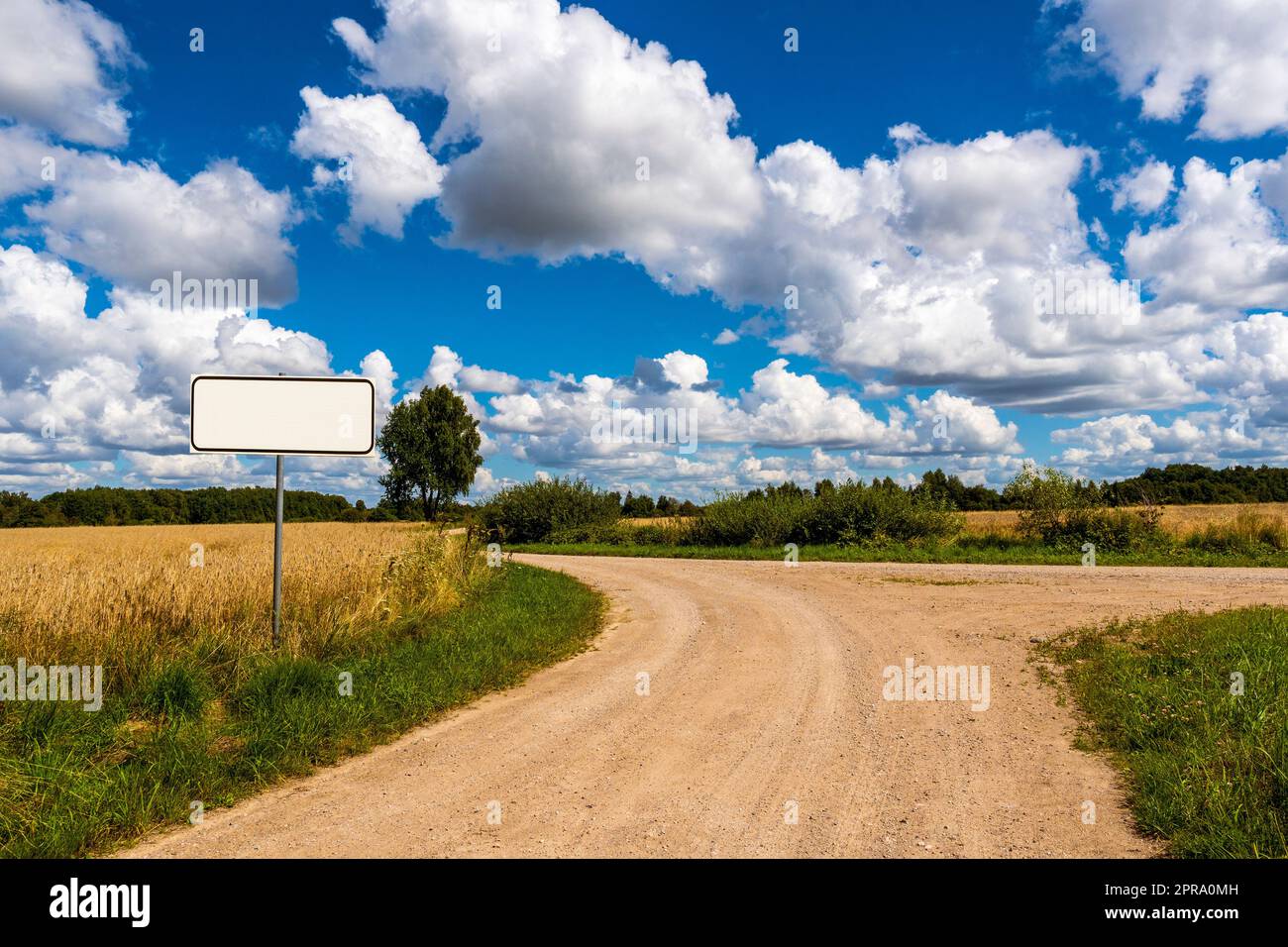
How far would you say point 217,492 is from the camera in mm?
82625

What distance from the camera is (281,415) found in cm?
853

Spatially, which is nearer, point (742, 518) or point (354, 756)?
point (354, 756)

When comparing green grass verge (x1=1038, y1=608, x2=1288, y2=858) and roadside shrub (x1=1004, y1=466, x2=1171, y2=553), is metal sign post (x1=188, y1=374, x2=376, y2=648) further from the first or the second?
roadside shrub (x1=1004, y1=466, x2=1171, y2=553)

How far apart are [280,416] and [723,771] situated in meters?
6.48

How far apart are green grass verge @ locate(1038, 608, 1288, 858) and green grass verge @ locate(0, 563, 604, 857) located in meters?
6.15

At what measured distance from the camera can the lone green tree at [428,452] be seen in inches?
2486

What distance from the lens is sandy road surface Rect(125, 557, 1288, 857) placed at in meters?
4.46

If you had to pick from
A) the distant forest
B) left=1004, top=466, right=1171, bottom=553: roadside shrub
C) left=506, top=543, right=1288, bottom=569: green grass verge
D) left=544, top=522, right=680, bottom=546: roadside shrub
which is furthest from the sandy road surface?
the distant forest

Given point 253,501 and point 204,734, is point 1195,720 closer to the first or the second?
point 204,734

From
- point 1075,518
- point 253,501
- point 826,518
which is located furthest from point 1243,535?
point 253,501

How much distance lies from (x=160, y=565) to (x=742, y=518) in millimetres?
25360
